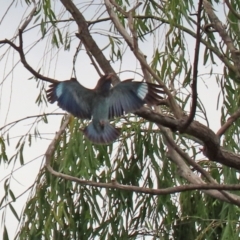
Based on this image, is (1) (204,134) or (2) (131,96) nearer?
(1) (204,134)

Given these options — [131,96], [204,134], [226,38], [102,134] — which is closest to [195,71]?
[204,134]

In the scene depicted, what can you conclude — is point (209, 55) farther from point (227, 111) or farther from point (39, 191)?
point (39, 191)

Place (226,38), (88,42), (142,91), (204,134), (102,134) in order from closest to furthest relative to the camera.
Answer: (204,134) < (88,42) < (142,91) < (226,38) < (102,134)

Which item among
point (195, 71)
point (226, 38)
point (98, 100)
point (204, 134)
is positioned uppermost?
point (226, 38)

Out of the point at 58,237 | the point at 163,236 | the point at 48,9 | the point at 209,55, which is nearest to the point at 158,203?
A: the point at 163,236

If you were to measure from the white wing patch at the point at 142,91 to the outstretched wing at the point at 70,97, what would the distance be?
11.3 inches

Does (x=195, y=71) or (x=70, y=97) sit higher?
(x=70, y=97)

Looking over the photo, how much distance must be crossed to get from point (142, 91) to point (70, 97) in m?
0.35

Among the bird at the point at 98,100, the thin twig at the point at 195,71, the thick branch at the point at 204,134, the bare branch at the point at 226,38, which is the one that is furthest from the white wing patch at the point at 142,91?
the thin twig at the point at 195,71

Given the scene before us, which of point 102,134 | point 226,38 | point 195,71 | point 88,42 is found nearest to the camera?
point 195,71

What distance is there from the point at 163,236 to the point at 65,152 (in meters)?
0.64

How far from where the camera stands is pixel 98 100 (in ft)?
11.0

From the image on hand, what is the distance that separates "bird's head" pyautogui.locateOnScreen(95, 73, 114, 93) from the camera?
3139 millimetres

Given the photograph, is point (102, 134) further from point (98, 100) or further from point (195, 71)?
point (195, 71)
